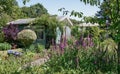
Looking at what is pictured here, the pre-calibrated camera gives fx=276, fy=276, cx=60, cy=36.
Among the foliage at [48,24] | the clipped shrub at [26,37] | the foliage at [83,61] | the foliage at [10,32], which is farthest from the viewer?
the foliage at [10,32]

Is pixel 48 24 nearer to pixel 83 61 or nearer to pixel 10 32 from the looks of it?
pixel 10 32

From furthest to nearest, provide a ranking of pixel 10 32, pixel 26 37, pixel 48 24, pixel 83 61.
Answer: pixel 10 32 → pixel 48 24 → pixel 26 37 → pixel 83 61

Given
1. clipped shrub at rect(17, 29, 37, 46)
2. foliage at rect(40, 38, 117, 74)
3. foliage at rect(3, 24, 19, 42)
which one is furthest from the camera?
foliage at rect(3, 24, 19, 42)

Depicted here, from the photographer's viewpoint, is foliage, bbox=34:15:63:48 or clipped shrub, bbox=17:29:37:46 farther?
foliage, bbox=34:15:63:48

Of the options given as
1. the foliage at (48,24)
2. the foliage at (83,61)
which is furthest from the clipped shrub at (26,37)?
the foliage at (83,61)

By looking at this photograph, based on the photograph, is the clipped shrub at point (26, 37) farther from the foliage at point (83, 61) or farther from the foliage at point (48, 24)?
the foliage at point (83, 61)

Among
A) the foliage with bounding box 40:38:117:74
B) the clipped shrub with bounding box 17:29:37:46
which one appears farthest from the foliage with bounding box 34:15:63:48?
the foliage with bounding box 40:38:117:74

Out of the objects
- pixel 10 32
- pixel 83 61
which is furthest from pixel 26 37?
pixel 83 61

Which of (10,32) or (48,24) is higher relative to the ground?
(48,24)

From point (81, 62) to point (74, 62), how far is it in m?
0.25

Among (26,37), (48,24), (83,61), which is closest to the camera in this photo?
(83,61)

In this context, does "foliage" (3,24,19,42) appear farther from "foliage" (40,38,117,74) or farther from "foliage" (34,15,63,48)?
"foliage" (40,38,117,74)

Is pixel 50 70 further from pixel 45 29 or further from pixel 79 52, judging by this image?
pixel 45 29

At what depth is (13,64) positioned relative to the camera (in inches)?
401
